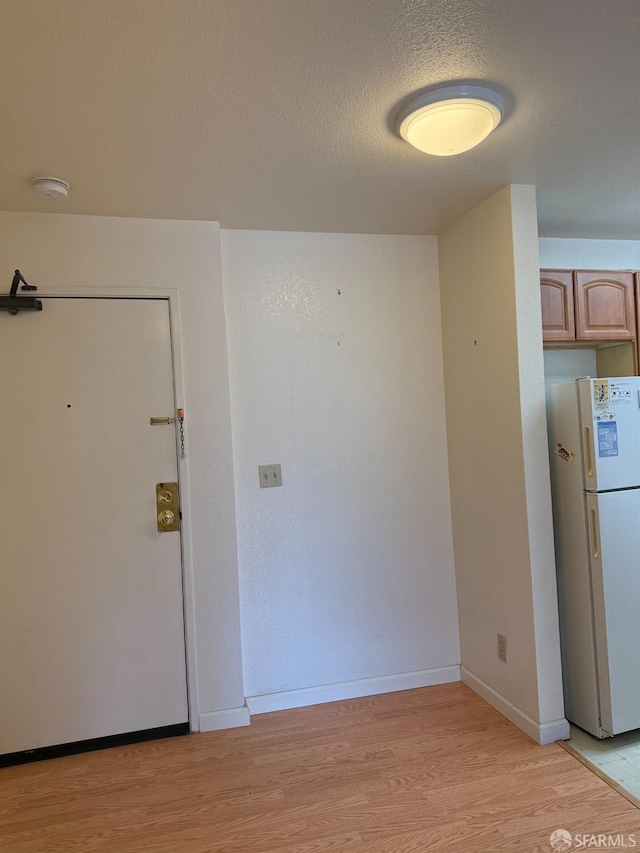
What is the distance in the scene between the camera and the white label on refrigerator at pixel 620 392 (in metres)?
2.38

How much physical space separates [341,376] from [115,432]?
1171mm

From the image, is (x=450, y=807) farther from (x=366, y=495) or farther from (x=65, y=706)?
(x=65, y=706)

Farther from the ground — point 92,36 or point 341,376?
point 92,36

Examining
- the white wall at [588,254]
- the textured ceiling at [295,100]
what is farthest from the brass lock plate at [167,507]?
the white wall at [588,254]

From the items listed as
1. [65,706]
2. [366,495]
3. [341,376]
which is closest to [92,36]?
[341,376]

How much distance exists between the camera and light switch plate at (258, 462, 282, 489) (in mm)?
2797

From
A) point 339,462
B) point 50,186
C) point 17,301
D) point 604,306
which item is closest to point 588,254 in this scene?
point 604,306

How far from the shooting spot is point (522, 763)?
2250 mm

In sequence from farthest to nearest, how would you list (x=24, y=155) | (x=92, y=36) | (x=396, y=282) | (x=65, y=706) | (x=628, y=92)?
(x=396, y=282) → (x=65, y=706) → (x=24, y=155) → (x=628, y=92) → (x=92, y=36)

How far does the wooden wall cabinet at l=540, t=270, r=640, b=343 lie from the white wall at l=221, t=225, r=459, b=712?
0.59 m

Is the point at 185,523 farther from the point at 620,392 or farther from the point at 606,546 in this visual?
the point at 620,392

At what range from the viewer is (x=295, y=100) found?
1683 mm

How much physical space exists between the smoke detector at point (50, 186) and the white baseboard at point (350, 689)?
97.2 inches

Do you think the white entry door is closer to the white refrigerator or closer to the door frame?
the door frame
